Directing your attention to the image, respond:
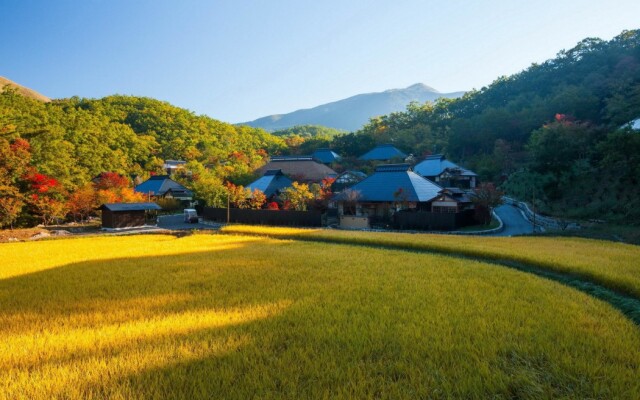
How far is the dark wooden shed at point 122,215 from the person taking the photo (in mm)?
30172

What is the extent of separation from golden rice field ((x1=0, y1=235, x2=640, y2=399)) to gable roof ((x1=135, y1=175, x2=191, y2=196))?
131 ft

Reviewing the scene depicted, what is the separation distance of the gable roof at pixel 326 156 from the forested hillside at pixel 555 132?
435 centimetres

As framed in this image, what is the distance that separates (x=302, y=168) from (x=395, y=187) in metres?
22.3

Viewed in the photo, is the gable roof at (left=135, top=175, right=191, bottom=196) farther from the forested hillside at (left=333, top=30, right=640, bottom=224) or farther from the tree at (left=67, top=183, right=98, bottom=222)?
the forested hillside at (left=333, top=30, right=640, bottom=224)

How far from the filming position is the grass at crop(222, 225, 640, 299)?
9.57 m

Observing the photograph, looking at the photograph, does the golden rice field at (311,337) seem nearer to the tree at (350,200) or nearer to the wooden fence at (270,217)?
the wooden fence at (270,217)

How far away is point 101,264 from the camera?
12.6 meters

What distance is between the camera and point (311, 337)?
215 inches

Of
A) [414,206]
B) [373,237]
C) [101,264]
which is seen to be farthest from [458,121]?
[101,264]

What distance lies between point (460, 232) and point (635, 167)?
451 inches

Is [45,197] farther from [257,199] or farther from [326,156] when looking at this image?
[326,156]

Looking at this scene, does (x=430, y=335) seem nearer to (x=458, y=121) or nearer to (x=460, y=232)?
(x=460, y=232)

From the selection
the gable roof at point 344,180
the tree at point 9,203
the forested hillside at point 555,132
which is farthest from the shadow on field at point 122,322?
the gable roof at point 344,180

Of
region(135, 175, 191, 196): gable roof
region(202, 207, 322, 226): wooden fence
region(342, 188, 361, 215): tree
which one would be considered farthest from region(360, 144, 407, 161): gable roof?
region(202, 207, 322, 226): wooden fence
